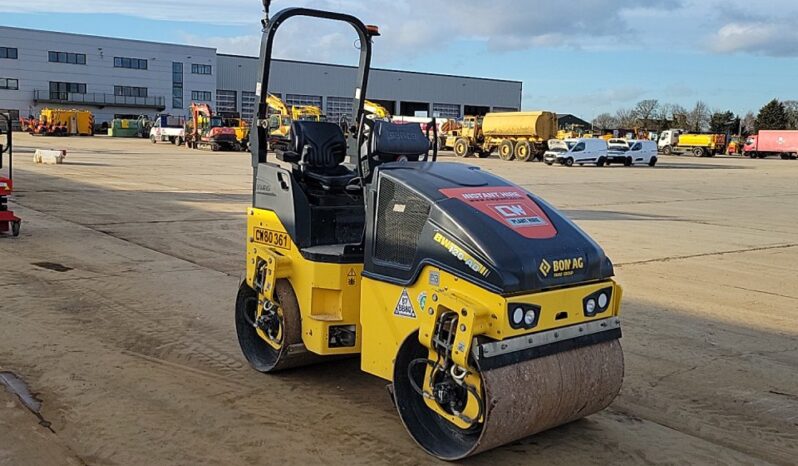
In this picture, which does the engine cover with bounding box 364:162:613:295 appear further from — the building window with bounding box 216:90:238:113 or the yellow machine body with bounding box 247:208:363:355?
the building window with bounding box 216:90:238:113

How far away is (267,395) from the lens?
4.83 meters

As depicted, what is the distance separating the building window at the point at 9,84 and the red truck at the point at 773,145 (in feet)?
210

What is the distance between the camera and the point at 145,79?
7938 cm

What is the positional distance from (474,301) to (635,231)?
1048cm

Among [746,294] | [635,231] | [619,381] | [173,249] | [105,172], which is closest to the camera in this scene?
[619,381]

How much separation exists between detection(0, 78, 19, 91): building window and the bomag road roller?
2996 inches

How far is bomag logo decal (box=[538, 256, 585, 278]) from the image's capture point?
373 centimetres

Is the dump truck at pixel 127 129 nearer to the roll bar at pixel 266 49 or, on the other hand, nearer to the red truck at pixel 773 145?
the red truck at pixel 773 145

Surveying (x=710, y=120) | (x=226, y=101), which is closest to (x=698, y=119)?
(x=710, y=120)

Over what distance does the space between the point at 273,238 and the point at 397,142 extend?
1047 mm

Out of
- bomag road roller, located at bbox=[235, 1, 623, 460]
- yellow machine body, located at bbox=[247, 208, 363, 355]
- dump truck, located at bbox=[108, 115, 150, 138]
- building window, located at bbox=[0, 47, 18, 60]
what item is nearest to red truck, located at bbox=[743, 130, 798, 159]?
dump truck, located at bbox=[108, 115, 150, 138]

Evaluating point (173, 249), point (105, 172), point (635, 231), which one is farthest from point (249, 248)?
point (105, 172)

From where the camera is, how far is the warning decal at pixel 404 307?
3965mm

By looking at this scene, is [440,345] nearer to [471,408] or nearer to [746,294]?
[471,408]
